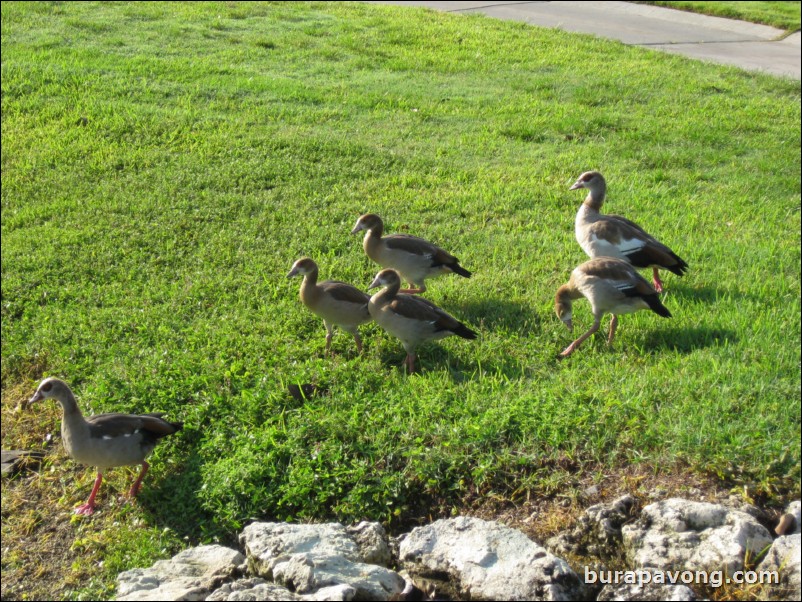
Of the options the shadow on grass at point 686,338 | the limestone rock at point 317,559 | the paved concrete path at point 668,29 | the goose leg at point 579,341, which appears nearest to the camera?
the limestone rock at point 317,559

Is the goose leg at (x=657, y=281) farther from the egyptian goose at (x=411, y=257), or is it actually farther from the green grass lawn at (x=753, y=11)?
the green grass lawn at (x=753, y=11)

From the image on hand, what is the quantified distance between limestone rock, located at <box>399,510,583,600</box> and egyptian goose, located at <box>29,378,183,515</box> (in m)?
1.98

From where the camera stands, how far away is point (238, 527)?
5078 millimetres

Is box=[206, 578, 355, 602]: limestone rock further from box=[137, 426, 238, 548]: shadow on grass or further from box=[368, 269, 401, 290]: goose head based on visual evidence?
box=[368, 269, 401, 290]: goose head

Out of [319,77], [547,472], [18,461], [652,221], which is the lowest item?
[18,461]

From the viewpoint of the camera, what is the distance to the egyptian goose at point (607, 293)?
6230 mm

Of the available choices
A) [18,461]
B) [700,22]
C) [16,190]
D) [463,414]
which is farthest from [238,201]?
[700,22]

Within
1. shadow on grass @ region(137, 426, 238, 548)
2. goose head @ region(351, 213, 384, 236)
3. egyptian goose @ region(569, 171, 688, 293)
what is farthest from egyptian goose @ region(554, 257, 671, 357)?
shadow on grass @ region(137, 426, 238, 548)

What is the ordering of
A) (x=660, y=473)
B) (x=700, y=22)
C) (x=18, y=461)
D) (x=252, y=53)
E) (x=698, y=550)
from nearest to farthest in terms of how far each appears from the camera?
(x=698, y=550)
(x=660, y=473)
(x=18, y=461)
(x=252, y=53)
(x=700, y=22)

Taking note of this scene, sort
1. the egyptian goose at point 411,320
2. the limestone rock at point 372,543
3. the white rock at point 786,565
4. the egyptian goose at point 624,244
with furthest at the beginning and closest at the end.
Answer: the egyptian goose at point 624,244 → the egyptian goose at point 411,320 → the limestone rock at point 372,543 → the white rock at point 786,565

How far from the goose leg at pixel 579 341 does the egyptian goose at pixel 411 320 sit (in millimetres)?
676

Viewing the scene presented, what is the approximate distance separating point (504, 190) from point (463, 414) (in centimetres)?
431

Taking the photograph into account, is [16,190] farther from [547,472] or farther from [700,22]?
[700,22]

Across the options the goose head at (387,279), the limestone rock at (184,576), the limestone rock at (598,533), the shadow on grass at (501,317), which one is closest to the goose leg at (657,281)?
the shadow on grass at (501,317)
